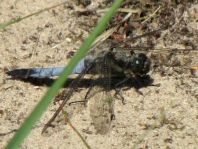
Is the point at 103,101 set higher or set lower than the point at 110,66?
lower

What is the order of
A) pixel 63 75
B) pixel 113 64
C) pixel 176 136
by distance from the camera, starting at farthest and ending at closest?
pixel 113 64
pixel 176 136
pixel 63 75

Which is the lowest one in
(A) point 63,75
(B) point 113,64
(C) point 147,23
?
(B) point 113,64

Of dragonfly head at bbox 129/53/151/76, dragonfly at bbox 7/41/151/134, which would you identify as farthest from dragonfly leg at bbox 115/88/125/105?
dragonfly head at bbox 129/53/151/76

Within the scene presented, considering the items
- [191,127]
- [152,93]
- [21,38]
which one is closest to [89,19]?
[21,38]

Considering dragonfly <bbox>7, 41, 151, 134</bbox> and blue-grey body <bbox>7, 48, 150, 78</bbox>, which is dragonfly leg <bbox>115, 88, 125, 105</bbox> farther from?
blue-grey body <bbox>7, 48, 150, 78</bbox>

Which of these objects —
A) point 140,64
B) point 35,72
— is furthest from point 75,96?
point 140,64

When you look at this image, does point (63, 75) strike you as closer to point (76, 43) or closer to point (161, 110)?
point (161, 110)

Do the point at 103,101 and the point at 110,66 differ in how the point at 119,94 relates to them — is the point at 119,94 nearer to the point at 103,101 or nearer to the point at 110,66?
the point at 103,101
